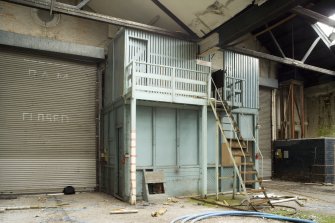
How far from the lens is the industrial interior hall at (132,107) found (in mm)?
9766

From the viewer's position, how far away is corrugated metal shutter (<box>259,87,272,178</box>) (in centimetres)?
1777

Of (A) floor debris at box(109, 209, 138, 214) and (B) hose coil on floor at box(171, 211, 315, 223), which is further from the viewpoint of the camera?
(A) floor debris at box(109, 209, 138, 214)

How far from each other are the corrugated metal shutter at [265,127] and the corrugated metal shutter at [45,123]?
9727 mm

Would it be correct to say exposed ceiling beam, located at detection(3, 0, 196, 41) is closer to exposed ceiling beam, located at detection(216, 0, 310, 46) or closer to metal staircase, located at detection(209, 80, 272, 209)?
exposed ceiling beam, located at detection(216, 0, 310, 46)

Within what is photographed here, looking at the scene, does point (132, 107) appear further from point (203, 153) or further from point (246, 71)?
point (246, 71)

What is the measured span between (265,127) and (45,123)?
12.0 meters

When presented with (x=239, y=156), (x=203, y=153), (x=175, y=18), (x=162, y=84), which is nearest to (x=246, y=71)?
(x=175, y=18)

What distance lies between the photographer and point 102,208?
8883 millimetres

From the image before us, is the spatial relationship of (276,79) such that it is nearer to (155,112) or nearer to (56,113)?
(155,112)

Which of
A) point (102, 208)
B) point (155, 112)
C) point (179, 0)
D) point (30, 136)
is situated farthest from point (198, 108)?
point (30, 136)

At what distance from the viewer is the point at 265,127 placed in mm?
18031

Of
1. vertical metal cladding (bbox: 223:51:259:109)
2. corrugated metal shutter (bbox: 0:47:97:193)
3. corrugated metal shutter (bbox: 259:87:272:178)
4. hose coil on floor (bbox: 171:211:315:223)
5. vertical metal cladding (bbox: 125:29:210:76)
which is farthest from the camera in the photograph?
corrugated metal shutter (bbox: 259:87:272:178)

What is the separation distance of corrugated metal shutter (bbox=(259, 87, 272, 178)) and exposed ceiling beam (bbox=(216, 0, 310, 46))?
26.2 ft

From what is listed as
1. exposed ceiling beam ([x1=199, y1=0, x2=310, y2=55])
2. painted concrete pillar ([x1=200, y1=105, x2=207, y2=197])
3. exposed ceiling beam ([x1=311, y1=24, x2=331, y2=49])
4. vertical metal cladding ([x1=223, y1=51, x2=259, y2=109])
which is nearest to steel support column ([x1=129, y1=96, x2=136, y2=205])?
painted concrete pillar ([x1=200, y1=105, x2=207, y2=197])
